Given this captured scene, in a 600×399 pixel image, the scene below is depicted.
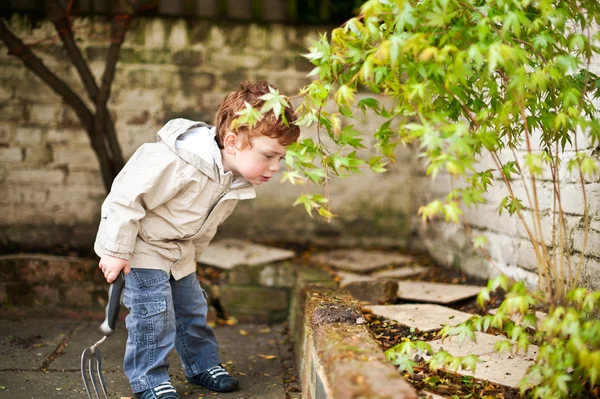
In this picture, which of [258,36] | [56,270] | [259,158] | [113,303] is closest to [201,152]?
[259,158]

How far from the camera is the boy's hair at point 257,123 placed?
8.05 ft

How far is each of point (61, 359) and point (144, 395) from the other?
82 cm

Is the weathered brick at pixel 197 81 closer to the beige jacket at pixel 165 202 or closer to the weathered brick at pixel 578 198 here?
the beige jacket at pixel 165 202

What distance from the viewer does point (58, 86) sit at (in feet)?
12.9

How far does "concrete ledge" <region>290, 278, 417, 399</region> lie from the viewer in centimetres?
162

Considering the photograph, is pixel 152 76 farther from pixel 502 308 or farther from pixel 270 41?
pixel 502 308

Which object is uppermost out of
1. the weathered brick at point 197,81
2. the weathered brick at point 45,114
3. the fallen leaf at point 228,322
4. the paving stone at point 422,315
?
the weathered brick at point 197,81

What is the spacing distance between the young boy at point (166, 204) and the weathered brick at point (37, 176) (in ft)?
7.89

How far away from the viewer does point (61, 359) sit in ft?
10.1

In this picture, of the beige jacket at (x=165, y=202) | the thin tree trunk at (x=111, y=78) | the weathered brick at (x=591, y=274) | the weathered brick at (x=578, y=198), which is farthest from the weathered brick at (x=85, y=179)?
the weathered brick at (x=591, y=274)

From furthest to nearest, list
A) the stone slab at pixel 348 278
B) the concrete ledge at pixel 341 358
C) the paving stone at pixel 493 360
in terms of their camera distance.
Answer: the stone slab at pixel 348 278, the paving stone at pixel 493 360, the concrete ledge at pixel 341 358

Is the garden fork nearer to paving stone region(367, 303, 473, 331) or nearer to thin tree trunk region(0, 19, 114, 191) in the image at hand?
paving stone region(367, 303, 473, 331)

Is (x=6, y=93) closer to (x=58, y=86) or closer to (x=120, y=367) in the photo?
(x=58, y=86)

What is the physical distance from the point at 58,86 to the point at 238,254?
63.3 inches
